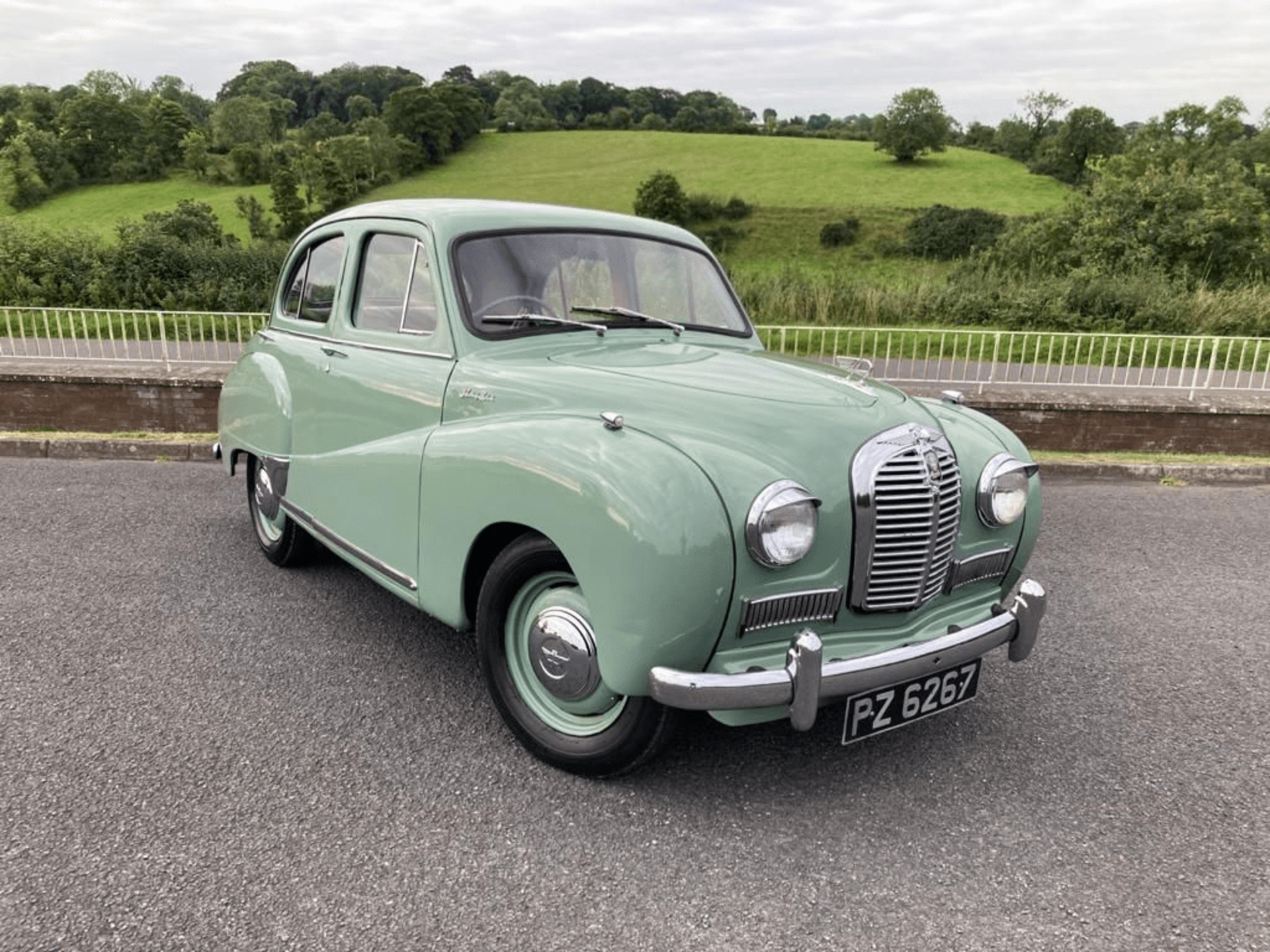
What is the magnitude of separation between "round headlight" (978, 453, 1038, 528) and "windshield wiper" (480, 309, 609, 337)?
160 centimetres

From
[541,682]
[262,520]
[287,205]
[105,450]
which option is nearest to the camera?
[541,682]

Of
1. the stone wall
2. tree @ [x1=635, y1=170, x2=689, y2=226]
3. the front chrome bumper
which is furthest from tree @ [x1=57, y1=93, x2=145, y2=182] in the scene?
the front chrome bumper

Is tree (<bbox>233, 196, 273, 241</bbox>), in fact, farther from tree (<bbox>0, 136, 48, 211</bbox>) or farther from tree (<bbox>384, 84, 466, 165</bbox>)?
tree (<bbox>384, 84, 466, 165</bbox>)

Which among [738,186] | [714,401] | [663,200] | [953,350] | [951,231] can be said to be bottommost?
[953,350]

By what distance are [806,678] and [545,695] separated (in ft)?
3.12

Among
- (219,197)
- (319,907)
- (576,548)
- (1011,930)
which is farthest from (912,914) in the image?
(219,197)

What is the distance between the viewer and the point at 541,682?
270cm

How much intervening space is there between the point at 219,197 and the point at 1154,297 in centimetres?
5633

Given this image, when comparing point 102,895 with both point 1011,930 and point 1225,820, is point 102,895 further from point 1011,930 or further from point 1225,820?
point 1225,820

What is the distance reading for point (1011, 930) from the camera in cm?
210

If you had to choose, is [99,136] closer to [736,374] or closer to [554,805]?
[736,374]

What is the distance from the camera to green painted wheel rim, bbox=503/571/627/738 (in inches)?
102

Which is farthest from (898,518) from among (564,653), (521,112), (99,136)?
(521,112)

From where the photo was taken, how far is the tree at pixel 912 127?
68.4 metres
